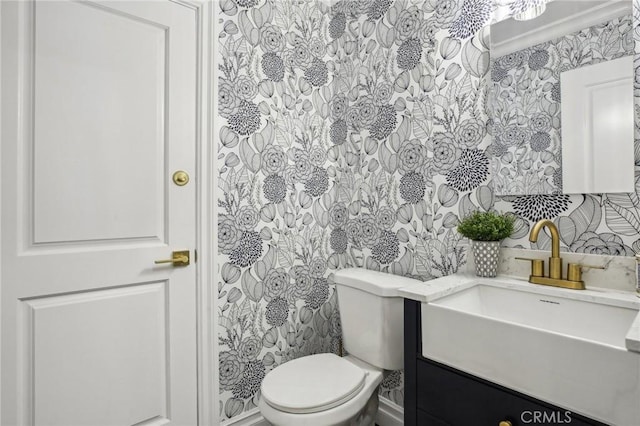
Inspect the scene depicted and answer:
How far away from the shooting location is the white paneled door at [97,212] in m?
1.19

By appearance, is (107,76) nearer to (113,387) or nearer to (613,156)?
(113,387)

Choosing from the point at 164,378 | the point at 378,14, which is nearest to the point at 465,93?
the point at 378,14

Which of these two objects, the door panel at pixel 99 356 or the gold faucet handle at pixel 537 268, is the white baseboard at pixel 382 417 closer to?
the door panel at pixel 99 356

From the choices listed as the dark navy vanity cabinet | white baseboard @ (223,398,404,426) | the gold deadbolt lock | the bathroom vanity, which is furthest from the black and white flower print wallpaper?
the dark navy vanity cabinet

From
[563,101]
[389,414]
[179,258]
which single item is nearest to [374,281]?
[389,414]

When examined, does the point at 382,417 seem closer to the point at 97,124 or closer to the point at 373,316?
the point at 373,316

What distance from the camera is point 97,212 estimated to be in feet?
4.34

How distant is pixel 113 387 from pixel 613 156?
77.7 inches

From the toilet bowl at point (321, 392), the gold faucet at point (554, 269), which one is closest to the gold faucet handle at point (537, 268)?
the gold faucet at point (554, 269)

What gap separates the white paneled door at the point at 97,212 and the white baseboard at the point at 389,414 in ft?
3.08

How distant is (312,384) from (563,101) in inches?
55.9

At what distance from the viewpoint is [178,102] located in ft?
4.92

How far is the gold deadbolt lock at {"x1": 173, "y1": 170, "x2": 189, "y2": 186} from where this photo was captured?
1.50 metres

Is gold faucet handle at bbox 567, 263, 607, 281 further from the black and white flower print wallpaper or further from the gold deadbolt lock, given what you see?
the gold deadbolt lock
